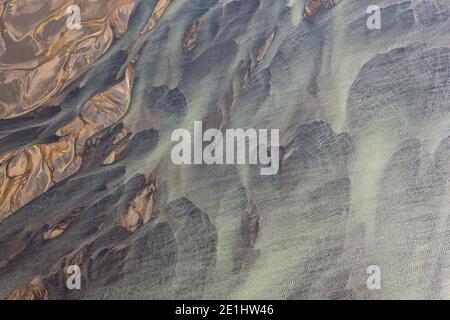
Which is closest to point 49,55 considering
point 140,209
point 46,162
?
point 46,162

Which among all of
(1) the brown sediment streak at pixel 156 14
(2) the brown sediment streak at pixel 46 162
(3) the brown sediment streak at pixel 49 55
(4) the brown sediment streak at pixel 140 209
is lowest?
(4) the brown sediment streak at pixel 140 209

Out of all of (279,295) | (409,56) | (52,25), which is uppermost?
(52,25)

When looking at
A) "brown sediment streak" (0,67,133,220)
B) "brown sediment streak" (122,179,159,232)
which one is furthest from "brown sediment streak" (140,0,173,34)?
"brown sediment streak" (122,179,159,232)

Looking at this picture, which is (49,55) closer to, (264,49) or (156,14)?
(156,14)

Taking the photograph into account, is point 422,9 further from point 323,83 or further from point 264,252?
point 264,252

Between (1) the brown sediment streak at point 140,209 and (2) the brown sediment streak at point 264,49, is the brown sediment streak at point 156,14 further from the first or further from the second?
(1) the brown sediment streak at point 140,209

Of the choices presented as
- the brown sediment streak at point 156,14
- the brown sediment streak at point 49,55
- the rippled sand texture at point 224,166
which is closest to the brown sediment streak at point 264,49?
the rippled sand texture at point 224,166

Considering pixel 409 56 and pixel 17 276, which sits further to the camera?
pixel 409 56

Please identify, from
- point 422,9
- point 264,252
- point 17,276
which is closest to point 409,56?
point 422,9

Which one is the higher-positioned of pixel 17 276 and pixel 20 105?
pixel 20 105
